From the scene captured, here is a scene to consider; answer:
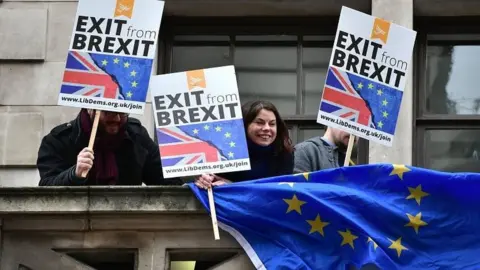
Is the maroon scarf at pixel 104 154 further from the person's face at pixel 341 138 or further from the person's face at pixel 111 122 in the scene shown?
the person's face at pixel 341 138

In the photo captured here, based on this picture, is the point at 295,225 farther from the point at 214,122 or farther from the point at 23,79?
the point at 23,79

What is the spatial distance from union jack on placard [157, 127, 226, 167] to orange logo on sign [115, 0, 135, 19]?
1.05 metres

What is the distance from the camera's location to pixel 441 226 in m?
11.3

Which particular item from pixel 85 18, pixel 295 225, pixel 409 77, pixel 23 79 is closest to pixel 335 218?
pixel 295 225

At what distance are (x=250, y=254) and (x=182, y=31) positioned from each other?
464 cm

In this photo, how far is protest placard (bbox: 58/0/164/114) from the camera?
11680 mm

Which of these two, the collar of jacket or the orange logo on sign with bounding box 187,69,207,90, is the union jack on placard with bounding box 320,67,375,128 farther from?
the collar of jacket

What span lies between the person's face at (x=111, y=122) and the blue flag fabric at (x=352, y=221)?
89 cm

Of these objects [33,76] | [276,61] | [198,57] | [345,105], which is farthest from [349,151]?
[33,76]

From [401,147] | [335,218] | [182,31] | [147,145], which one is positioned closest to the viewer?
[335,218]

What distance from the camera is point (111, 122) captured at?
11680 mm

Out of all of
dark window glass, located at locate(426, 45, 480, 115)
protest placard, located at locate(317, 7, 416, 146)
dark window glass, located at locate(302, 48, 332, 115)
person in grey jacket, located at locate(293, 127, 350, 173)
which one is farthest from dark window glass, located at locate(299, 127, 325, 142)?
protest placard, located at locate(317, 7, 416, 146)

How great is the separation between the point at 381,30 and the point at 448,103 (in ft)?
10.5

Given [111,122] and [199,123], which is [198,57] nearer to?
[111,122]
